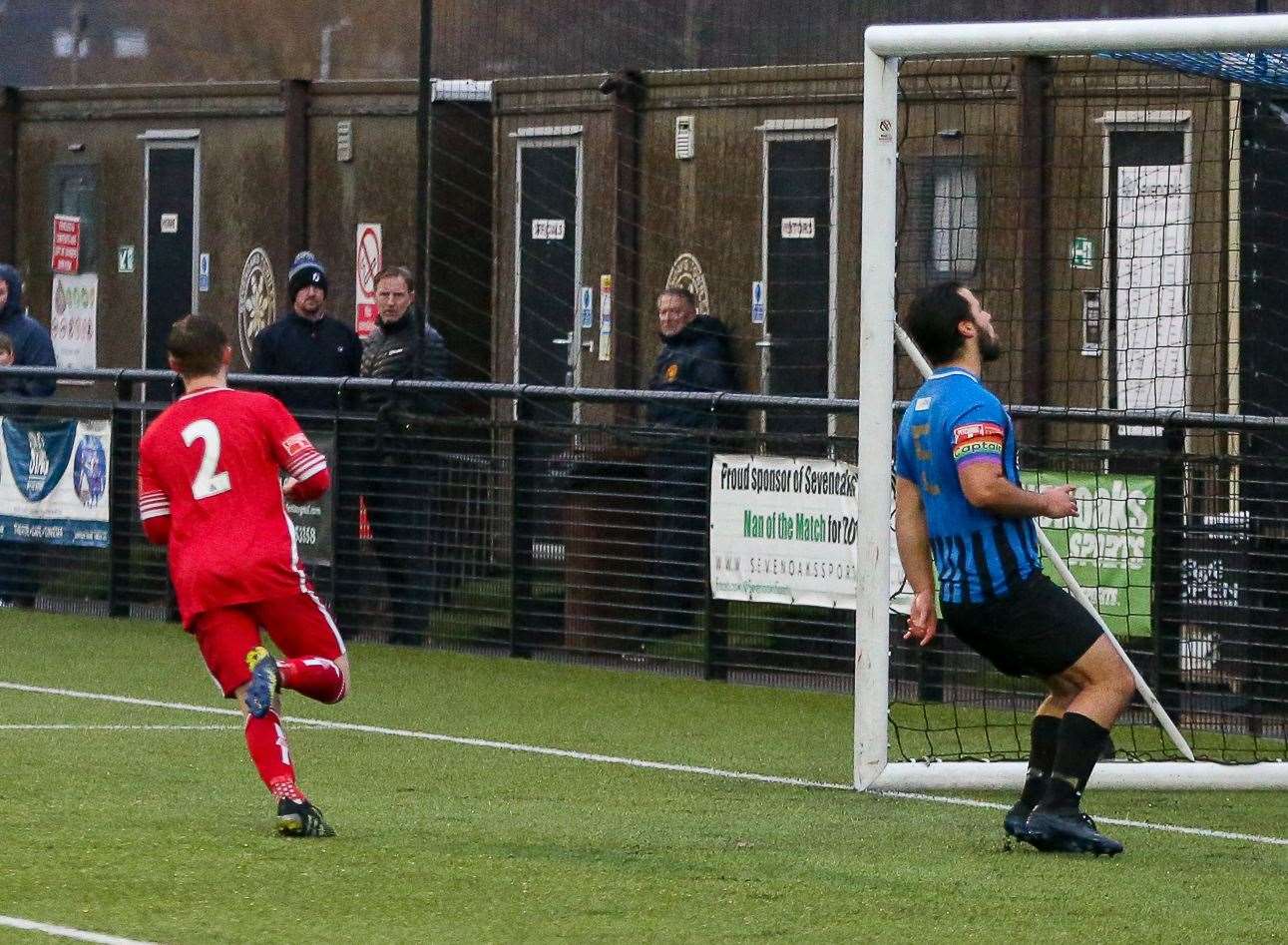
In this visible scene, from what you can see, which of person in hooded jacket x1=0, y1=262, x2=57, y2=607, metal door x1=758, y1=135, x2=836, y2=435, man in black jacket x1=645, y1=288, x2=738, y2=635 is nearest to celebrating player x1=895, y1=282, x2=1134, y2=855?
Result: man in black jacket x1=645, y1=288, x2=738, y2=635

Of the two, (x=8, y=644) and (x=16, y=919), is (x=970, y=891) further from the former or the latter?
(x=8, y=644)

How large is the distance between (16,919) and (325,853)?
1365 mm

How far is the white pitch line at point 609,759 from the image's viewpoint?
31.0ft

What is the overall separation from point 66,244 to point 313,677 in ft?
46.0

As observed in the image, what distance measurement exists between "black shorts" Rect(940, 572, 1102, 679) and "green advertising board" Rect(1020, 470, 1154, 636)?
12.1 feet

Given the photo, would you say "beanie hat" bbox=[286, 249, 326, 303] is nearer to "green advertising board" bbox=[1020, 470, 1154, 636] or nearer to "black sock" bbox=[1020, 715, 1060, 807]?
"green advertising board" bbox=[1020, 470, 1154, 636]

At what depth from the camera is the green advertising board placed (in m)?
12.4

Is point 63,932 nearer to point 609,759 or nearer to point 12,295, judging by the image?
point 609,759

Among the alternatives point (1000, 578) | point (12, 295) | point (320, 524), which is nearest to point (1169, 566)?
point (1000, 578)

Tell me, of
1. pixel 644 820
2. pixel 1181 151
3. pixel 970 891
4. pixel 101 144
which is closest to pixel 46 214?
pixel 101 144

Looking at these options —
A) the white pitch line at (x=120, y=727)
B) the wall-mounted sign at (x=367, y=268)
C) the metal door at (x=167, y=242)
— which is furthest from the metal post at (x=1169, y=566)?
the metal door at (x=167, y=242)

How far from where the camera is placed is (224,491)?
28.8 feet

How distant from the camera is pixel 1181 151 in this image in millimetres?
12914

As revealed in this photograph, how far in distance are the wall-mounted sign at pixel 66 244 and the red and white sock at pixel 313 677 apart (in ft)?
45.2
